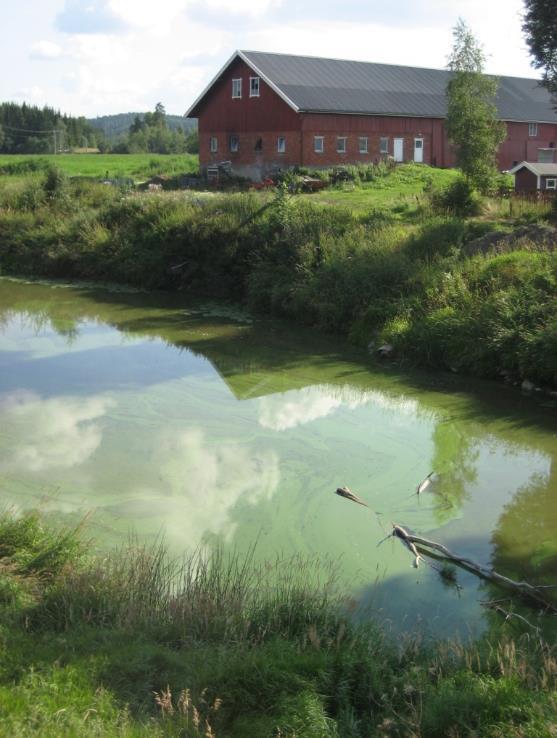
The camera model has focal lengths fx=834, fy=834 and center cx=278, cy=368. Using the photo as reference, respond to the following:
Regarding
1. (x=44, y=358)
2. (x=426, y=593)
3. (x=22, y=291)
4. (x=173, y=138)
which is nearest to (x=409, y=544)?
(x=426, y=593)

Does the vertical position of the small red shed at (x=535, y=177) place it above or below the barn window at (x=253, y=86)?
below

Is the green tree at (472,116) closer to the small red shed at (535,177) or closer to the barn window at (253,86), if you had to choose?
the small red shed at (535,177)

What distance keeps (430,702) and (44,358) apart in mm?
12940

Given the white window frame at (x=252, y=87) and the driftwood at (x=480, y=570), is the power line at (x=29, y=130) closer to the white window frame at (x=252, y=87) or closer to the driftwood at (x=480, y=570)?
the white window frame at (x=252, y=87)

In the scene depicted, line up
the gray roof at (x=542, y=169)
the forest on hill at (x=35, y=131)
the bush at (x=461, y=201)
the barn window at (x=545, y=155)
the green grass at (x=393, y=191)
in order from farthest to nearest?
1. the forest on hill at (x=35, y=131)
2. the barn window at (x=545, y=155)
3. the gray roof at (x=542, y=169)
4. the green grass at (x=393, y=191)
5. the bush at (x=461, y=201)

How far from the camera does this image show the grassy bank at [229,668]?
177 inches

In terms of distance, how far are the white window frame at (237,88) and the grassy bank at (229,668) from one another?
3829 cm

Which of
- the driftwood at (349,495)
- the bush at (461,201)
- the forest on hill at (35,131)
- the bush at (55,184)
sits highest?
the forest on hill at (35,131)

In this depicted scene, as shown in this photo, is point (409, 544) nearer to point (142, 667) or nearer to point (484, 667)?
point (484, 667)

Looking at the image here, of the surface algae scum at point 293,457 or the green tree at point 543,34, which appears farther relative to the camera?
the green tree at point 543,34

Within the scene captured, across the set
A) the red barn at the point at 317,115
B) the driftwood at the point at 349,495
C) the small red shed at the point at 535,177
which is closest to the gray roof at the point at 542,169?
the small red shed at the point at 535,177

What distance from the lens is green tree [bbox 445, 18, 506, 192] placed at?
84.5ft

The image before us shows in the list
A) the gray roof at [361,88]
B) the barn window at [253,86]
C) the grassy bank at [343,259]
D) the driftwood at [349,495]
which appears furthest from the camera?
the barn window at [253,86]

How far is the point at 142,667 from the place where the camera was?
195 inches
